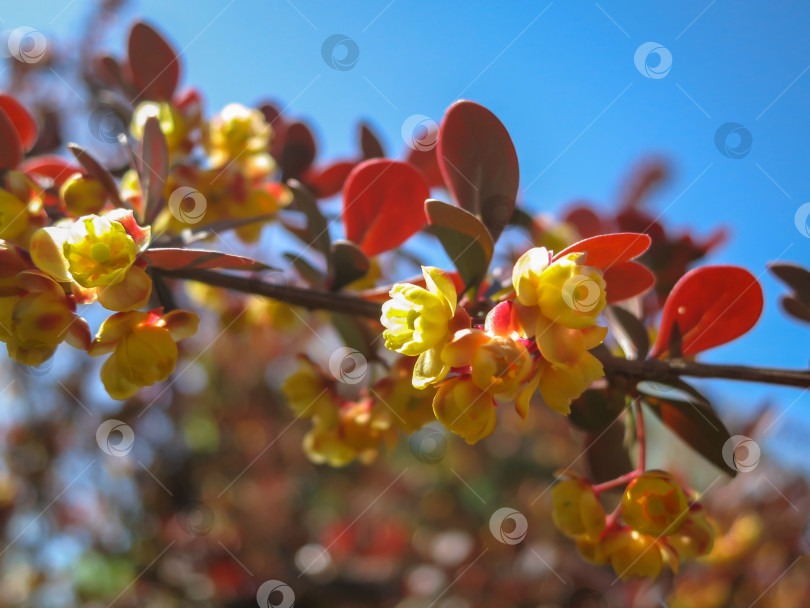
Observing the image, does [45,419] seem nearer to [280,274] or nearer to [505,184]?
[280,274]

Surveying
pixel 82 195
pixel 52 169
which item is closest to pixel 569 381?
pixel 82 195

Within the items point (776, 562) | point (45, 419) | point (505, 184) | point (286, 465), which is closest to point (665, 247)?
point (505, 184)

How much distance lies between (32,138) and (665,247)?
1.31 m

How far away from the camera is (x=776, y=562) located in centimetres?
218

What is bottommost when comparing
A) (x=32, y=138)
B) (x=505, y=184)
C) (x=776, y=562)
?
(x=32, y=138)

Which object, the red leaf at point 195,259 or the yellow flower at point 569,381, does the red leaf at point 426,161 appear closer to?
the red leaf at point 195,259

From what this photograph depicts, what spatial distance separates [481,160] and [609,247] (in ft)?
0.78

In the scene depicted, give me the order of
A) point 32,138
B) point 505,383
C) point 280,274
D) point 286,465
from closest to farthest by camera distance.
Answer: point 505,383
point 280,274
point 32,138
point 286,465

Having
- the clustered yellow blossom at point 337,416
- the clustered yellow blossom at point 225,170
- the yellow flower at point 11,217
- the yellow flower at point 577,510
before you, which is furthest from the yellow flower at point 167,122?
the yellow flower at point 577,510

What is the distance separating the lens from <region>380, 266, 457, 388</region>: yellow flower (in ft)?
2.25

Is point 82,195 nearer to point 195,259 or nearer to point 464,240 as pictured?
point 195,259

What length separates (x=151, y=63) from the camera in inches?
49.2

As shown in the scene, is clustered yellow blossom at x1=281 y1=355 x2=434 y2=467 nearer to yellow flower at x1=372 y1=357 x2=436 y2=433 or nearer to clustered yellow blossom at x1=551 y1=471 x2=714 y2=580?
yellow flower at x1=372 y1=357 x2=436 y2=433

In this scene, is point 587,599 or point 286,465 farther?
point 286,465
